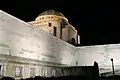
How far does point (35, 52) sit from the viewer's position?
1986 centimetres

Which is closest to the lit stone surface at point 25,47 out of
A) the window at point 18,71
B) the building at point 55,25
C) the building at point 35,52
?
the building at point 35,52

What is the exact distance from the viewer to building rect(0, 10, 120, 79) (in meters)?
15.8

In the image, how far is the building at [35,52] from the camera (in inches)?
624

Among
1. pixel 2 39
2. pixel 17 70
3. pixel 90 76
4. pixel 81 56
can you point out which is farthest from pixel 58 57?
pixel 90 76

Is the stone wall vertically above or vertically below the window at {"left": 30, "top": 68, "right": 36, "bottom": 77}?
above

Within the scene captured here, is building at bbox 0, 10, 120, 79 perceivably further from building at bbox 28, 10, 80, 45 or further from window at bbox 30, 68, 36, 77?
building at bbox 28, 10, 80, 45

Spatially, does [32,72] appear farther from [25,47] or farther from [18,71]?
[25,47]

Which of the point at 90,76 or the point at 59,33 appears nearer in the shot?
the point at 90,76

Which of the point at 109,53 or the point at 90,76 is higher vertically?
the point at 109,53

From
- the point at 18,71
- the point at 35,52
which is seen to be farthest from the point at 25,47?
the point at 18,71

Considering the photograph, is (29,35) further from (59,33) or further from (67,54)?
(59,33)

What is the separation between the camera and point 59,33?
3478 centimetres

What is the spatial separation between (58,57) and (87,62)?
25.1ft

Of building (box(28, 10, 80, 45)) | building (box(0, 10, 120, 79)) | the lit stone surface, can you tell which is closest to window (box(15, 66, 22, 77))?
building (box(0, 10, 120, 79))
